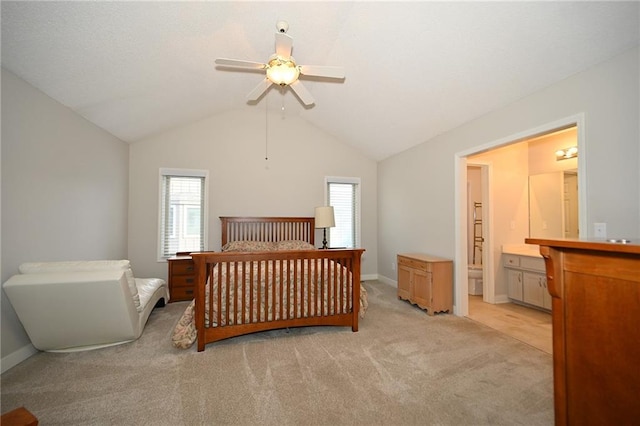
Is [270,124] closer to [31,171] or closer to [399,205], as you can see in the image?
[399,205]

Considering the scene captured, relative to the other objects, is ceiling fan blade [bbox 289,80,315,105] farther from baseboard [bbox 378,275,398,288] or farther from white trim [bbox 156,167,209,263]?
baseboard [bbox 378,275,398,288]

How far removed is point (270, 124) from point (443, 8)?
11.8 ft

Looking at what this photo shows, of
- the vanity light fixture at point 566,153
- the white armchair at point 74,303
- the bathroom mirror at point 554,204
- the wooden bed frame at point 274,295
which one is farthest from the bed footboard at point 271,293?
the vanity light fixture at point 566,153

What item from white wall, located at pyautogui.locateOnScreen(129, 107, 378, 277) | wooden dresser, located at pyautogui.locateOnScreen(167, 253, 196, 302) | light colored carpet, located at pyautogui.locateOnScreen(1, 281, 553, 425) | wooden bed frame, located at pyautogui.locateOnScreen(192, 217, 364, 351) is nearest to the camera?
light colored carpet, located at pyautogui.locateOnScreen(1, 281, 553, 425)

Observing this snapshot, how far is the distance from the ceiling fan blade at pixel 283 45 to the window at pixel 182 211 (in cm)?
317

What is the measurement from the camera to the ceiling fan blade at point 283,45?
2.10 m

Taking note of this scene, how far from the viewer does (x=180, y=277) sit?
4.18 meters

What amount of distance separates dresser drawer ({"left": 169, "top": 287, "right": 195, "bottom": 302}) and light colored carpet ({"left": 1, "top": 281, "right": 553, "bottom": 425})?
4.30 ft

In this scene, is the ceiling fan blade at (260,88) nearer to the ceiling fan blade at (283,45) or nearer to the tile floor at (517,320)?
the ceiling fan blade at (283,45)

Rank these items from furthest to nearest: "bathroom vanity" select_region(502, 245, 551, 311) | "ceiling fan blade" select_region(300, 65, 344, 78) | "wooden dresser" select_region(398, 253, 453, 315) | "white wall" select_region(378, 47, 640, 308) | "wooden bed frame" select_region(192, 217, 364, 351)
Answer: "bathroom vanity" select_region(502, 245, 551, 311), "wooden dresser" select_region(398, 253, 453, 315), "wooden bed frame" select_region(192, 217, 364, 351), "ceiling fan blade" select_region(300, 65, 344, 78), "white wall" select_region(378, 47, 640, 308)

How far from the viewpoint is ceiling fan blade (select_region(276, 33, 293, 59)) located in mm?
2104

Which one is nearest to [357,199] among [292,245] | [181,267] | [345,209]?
[345,209]

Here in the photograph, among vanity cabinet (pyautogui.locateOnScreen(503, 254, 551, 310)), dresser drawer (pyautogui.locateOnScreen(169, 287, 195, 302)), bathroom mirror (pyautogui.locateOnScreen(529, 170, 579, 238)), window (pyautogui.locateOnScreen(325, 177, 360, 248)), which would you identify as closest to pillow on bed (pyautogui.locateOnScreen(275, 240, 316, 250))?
window (pyautogui.locateOnScreen(325, 177, 360, 248))

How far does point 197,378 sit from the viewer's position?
6.91 ft
